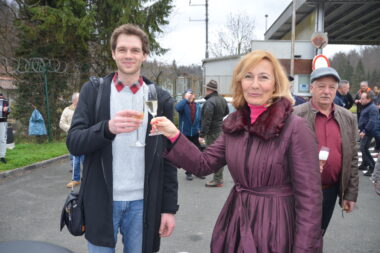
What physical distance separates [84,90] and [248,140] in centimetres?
107

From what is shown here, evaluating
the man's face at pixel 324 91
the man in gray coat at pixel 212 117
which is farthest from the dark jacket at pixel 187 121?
the man's face at pixel 324 91

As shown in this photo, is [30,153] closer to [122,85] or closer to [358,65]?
[122,85]

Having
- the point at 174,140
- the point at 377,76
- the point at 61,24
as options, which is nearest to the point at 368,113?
the point at 174,140

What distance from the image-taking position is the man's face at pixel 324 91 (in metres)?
3.02

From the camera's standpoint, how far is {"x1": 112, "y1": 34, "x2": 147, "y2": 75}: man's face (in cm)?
210

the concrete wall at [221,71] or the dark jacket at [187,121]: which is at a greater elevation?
the concrete wall at [221,71]

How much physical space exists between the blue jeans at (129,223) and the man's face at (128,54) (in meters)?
0.86

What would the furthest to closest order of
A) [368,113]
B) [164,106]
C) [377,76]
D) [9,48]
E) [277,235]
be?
[377,76] < [9,48] < [368,113] < [164,106] < [277,235]

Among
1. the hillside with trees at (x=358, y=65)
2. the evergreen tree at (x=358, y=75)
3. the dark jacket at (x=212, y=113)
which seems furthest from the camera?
the evergreen tree at (x=358, y=75)

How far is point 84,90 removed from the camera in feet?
6.84

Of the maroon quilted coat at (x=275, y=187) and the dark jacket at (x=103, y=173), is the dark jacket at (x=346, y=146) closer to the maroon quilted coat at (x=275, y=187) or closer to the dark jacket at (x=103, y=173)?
the maroon quilted coat at (x=275, y=187)

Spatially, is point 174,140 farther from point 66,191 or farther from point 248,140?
point 66,191

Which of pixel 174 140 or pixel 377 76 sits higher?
pixel 377 76

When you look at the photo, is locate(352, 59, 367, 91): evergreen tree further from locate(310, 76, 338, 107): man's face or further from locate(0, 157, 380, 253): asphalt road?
locate(310, 76, 338, 107): man's face
